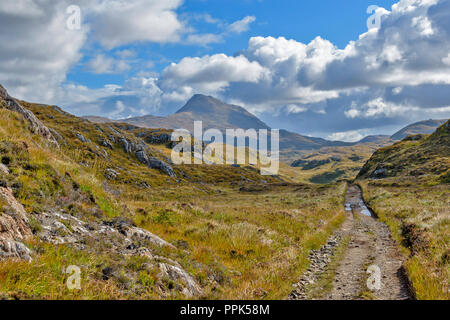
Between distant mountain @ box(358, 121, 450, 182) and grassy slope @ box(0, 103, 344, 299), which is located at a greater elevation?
distant mountain @ box(358, 121, 450, 182)

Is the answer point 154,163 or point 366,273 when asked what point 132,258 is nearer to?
point 366,273

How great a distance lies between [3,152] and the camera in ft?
34.8

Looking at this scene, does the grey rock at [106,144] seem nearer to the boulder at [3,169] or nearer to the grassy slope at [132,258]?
Result: the grassy slope at [132,258]

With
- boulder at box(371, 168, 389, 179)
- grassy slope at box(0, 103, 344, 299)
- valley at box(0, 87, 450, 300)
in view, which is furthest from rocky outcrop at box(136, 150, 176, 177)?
grassy slope at box(0, 103, 344, 299)

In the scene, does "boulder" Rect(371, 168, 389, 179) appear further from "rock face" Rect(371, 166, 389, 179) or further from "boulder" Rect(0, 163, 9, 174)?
"boulder" Rect(0, 163, 9, 174)

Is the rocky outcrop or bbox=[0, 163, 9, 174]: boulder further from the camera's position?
the rocky outcrop

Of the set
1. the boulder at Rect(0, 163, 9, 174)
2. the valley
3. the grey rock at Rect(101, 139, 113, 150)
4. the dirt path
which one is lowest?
the dirt path

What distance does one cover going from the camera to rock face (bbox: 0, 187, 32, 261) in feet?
20.7

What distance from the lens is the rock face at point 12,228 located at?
6.31 meters

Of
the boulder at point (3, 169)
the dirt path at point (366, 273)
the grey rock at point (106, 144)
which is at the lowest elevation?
the dirt path at point (366, 273)

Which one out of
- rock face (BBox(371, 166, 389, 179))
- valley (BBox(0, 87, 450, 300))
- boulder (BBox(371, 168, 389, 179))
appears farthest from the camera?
boulder (BBox(371, 168, 389, 179))

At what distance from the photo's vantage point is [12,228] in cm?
699

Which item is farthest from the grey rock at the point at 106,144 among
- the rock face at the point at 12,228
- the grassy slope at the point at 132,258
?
the rock face at the point at 12,228
